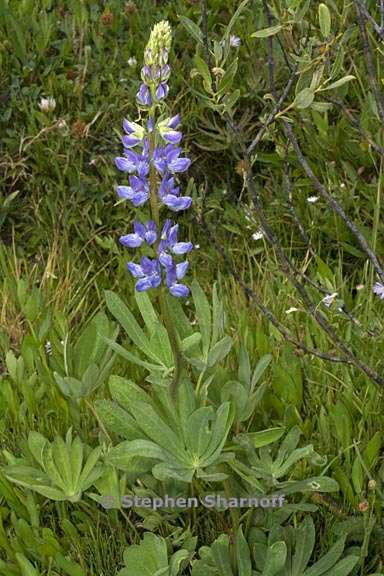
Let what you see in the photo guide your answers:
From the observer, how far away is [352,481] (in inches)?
95.9

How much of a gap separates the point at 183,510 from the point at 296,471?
0.28 m

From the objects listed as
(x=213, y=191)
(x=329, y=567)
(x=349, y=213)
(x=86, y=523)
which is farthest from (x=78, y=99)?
(x=329, y=567)

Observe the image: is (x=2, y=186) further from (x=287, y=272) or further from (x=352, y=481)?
(x=352, y=481)

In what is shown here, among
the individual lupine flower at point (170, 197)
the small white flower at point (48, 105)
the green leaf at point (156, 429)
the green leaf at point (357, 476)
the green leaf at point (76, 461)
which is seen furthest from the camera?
the small white flower at point (48, 105)

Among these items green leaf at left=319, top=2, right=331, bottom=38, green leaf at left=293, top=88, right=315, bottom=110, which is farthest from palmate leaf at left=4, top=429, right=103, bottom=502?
green leaf at left=319, top=2, right=331, bottom=38

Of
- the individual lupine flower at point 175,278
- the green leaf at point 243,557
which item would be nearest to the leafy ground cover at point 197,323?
the green leaf at point 243,557

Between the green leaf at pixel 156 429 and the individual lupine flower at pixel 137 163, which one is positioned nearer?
the individual lupine flower at pixel 137 163

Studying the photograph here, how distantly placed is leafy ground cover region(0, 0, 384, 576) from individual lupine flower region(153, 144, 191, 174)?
0.35 metres

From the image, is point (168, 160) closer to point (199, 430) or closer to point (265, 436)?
point (199, 430)

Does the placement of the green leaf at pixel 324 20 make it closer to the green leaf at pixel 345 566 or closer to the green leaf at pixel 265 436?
the green leaf at pixel 265 436

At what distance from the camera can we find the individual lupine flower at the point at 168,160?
196 cm

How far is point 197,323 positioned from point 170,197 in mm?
1058

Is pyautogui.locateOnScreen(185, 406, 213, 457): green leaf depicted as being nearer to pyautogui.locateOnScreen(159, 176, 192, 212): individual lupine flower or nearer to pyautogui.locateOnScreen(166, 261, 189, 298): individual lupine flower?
pyautogui.locateOnScreen(166, 261, 189, 298): individual lupine flower

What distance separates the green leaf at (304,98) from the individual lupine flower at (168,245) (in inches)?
18.9
